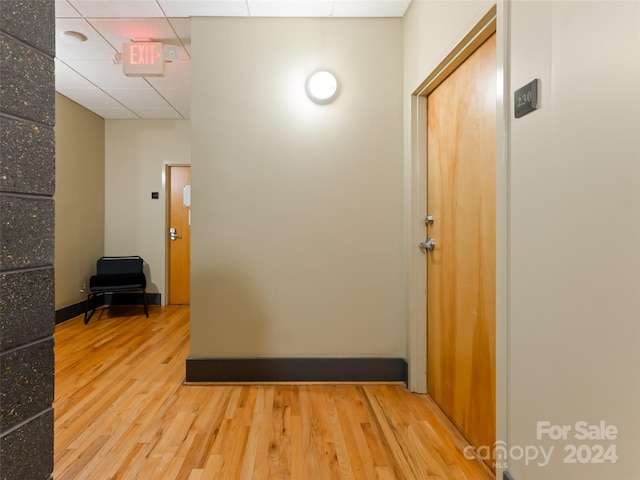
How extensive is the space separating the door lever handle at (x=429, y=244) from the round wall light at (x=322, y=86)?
113 centimetres

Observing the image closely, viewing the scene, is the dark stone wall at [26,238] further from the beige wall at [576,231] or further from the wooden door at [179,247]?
the wooden door at [179,247]

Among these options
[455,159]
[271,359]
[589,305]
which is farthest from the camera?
[271,359]

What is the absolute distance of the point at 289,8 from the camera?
2.19 metres

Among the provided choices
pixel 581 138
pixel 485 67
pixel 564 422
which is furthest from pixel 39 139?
pixel 485 67

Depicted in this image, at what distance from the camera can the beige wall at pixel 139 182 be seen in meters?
4.54

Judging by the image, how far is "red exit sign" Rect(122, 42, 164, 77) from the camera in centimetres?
258

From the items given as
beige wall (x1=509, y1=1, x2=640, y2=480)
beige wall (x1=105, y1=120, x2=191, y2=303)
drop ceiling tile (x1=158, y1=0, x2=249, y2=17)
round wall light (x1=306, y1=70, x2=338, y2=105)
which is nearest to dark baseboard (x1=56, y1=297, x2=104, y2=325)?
beige wall (x1=105, y1=120, x2=191, y2=303)

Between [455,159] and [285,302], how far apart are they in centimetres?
136

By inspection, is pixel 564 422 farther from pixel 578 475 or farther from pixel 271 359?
pixel 271 359

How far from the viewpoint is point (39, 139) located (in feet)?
1.96

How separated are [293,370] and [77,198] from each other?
11.2 feet

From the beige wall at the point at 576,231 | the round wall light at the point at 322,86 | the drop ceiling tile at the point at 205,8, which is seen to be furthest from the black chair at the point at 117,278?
the beige wall at the point at 576,231

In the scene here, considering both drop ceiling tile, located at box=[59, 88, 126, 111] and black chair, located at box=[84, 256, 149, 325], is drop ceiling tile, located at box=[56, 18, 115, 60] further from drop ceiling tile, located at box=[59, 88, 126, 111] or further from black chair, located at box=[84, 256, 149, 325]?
black chair, located at box=[84, 256, 149, 325]

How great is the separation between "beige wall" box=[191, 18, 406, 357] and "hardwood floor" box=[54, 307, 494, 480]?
305 millimetres
